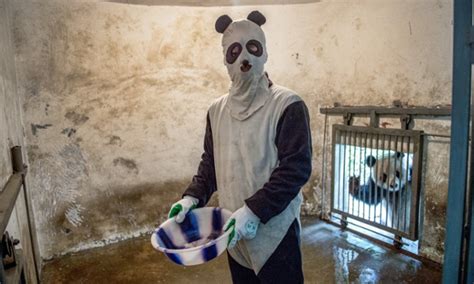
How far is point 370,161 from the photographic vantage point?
2.66 metres

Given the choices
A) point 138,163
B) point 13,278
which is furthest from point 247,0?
point 13,278

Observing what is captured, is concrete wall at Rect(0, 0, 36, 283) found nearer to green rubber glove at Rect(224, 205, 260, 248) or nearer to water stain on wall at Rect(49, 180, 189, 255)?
water stain on wall at Rect(49, 180, 189, 255)

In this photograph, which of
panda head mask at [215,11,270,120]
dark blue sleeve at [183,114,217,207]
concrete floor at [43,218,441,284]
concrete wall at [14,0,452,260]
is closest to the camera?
panda head mask at [215,11,270,120]

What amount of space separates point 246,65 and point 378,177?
183 cm

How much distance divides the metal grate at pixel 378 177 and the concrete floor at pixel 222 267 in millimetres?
234

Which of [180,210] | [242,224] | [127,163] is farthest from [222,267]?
[242,224]

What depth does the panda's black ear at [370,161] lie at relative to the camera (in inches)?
104

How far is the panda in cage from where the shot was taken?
2.44m

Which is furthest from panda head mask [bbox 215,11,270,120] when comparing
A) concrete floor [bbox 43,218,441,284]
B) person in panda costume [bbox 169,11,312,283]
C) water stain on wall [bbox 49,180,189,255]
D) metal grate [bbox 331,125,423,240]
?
water stain on wall [bbox 49,180,189,255]

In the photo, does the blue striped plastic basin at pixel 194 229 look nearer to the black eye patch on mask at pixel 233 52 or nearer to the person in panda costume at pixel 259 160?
the person in panda costume at pixel 259 160

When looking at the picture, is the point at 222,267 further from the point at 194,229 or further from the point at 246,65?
the point at 246,65

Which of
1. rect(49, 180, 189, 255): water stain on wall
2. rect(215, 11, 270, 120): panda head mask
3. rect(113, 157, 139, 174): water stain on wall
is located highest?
rect(215, 11, 270, 120): panda head mask

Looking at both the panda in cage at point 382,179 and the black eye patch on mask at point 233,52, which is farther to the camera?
the panda in cage at point 382,179

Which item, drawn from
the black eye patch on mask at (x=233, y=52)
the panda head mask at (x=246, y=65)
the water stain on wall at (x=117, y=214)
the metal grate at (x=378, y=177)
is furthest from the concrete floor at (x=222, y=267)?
the black eye patch on mask at (x=233, y=52)
